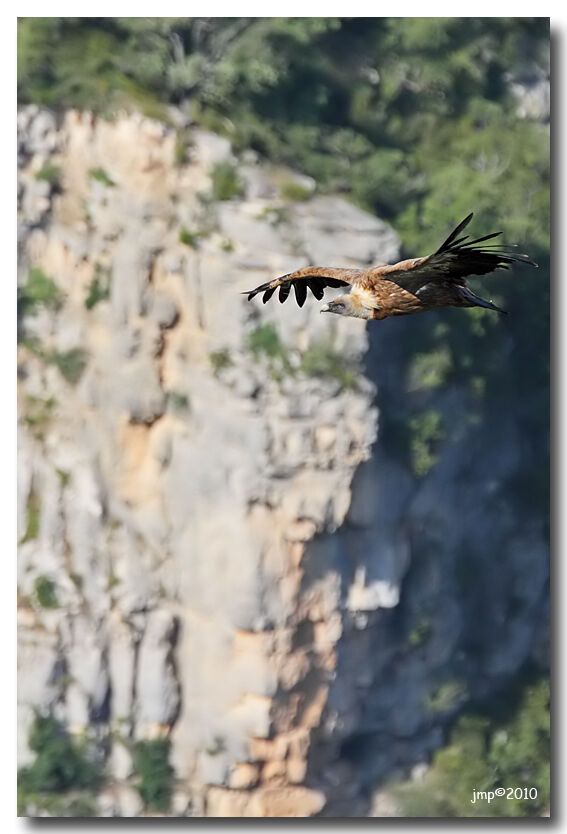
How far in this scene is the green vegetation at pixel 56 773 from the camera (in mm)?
22719

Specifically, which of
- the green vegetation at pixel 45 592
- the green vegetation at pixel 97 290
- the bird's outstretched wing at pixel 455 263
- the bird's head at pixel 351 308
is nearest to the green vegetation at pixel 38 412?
the green vegetation at pixel 97 290

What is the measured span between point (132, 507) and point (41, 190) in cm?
491

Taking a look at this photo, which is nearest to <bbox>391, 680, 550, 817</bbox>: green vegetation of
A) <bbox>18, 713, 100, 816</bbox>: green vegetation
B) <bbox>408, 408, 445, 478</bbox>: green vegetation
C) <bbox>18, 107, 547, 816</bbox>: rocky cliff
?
<bbox>18, 107, 547, 816</bbox>: rocky cliff

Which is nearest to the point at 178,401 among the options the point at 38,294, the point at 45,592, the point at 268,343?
the point at 268,343

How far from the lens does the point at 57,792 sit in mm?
23031

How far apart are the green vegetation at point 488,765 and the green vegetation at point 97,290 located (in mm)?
9199

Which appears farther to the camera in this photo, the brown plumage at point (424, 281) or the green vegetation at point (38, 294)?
the green vegetation at point (38, 294)

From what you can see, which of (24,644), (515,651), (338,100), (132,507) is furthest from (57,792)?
(338,100)

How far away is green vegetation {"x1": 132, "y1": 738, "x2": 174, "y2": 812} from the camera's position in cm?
2302

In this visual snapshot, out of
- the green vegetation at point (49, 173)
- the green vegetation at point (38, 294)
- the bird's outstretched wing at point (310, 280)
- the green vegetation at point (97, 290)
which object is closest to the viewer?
the bird's outstretched wing at point (310, 280)

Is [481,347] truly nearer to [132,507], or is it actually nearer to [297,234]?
[297,234]

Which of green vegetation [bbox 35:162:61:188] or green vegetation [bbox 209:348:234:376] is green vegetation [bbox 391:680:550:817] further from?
green vegetation [bbox 35:162:61:188]

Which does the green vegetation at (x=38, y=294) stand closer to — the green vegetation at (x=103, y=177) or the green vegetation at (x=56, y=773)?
the green vegetation at (x=103, y=177)

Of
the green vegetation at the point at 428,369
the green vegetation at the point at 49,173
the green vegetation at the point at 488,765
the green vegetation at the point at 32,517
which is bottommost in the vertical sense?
the green vegetation at the point at 488,765
